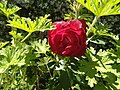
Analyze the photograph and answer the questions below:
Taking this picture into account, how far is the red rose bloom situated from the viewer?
3.35 ft

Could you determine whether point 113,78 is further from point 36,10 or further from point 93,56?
point 36,10

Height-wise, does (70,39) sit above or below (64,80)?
above

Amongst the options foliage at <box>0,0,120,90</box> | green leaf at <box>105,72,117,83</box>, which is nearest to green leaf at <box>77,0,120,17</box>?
foliage at <box>0,0,120,90</box>

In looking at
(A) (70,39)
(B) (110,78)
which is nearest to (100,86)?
(B) (110,78)

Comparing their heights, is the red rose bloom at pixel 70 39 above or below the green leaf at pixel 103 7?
below

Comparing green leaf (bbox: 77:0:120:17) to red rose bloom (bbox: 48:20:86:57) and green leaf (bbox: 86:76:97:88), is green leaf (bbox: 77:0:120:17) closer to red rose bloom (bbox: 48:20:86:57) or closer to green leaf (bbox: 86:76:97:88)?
red rose bloom (bbox: 48:20:86:57)

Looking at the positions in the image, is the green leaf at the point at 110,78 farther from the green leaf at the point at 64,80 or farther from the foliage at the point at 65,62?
the green leaf at the point at 64,80

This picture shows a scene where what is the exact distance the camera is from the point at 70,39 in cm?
103

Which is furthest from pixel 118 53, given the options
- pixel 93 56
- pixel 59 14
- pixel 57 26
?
pixel 59 14

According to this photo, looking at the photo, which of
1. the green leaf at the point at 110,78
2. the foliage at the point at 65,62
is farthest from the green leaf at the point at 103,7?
the green leaf at the point at 110,78

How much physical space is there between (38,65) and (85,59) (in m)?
0.13

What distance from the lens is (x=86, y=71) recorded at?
103 centimetres

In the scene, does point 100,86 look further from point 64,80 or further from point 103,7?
point 103,7

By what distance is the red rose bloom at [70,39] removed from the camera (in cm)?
102
